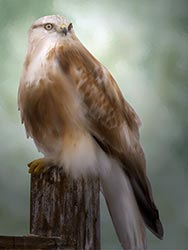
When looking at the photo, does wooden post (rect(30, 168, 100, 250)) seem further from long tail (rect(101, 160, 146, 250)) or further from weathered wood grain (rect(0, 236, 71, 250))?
long tail (rect(101, 160, 146, 250))

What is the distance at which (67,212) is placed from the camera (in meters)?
1.40

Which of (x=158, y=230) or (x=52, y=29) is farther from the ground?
(x=52, y=29)

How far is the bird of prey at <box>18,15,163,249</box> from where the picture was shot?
2.21 m

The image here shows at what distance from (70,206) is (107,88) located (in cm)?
104

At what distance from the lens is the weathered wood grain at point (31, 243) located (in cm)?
112

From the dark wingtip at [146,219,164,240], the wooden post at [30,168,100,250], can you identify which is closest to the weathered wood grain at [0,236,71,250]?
the wooden post at [30,168,100,250]

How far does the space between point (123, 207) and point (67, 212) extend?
83cm

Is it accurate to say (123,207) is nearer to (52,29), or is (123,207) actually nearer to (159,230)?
(159,230)

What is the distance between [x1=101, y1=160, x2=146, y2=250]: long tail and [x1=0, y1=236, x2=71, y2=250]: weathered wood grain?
83 cm

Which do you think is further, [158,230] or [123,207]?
[123,207]

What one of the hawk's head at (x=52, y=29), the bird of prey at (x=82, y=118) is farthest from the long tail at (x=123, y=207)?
the hawk's head at (x=52, y=29)

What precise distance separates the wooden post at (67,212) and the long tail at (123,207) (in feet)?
1.95

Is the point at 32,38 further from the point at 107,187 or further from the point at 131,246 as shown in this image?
the point at 131,246

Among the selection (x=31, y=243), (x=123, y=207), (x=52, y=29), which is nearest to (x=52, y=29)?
(x=52, y=29)
